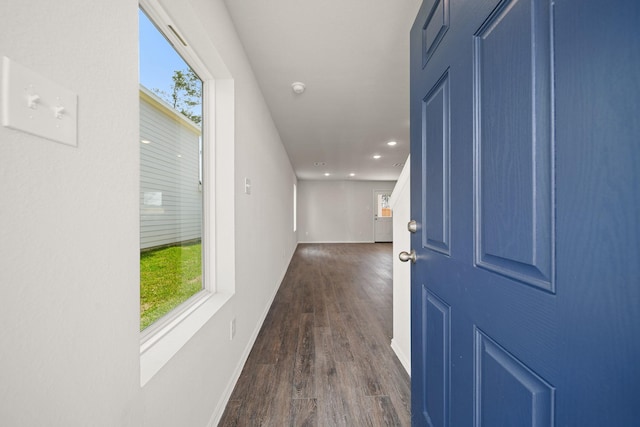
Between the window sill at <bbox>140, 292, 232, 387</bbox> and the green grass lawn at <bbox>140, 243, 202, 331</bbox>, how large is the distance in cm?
7

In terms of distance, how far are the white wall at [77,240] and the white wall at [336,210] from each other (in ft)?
27.6

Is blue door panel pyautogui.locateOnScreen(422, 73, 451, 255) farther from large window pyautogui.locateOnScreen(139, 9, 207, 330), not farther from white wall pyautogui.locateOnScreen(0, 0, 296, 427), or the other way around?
large window pyautogui.locateOnScreen(139, 9, 207, 330)

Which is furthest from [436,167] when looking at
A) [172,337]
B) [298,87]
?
[298,87]

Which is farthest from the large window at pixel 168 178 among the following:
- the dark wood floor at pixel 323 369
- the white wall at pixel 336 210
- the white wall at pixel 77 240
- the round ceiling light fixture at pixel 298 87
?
the white wall at pixel 336 210

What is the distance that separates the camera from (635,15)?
35cm

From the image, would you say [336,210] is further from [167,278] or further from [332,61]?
[167,278]

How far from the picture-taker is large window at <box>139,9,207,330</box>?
1.04 metres

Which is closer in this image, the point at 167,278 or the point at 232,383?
the point at 167,278

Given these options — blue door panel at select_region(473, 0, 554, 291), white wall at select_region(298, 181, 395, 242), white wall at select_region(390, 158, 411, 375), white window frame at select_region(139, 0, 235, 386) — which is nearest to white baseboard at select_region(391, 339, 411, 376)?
white wall at select_region(390, 158, 411, 375)

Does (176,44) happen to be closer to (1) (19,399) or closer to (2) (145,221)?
(2) (145,221)

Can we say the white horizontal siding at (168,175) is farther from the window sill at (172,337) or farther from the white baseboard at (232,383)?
the white baseboard at (232,383)

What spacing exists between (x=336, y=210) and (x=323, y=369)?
7.82 metres

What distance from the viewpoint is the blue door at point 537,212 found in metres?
0.37

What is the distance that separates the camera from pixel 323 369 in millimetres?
1772
